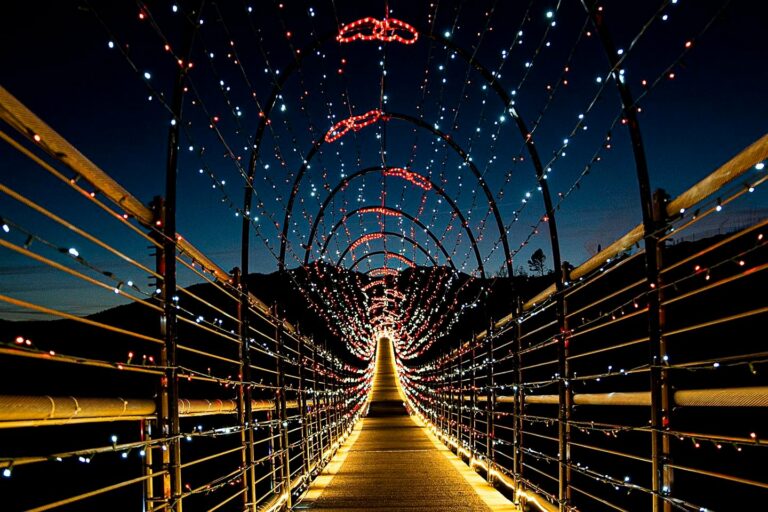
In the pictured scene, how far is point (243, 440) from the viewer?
313 centimetres

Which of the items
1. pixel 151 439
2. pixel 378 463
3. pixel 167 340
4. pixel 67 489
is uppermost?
pixel 167 340

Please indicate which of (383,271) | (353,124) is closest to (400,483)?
(353,124)

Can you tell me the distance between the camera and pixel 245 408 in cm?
332

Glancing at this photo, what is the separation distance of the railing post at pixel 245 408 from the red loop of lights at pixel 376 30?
3.14 metres

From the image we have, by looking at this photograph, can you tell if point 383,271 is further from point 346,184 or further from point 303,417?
point 303,417

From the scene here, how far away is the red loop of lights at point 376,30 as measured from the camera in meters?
5.69

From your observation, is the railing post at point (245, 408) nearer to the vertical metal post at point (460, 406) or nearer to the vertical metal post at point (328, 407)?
the vertical metal post at point (328, 407)

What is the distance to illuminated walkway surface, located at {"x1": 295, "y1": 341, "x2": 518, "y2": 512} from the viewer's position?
393cm

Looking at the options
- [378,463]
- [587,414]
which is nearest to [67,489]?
[587,414]

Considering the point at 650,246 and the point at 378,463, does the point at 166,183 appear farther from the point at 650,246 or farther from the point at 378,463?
the point at 378,463

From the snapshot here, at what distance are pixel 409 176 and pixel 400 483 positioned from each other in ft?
20.9

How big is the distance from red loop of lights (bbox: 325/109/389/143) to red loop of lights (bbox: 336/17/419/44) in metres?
1.97

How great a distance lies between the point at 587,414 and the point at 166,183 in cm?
4806

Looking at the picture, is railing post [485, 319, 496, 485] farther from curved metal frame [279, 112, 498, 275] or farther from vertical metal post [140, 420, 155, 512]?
vertical metal post [140, 420, 155, 512]
